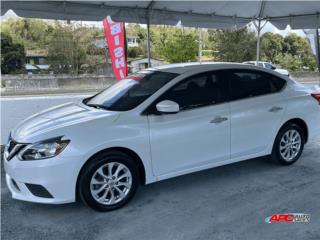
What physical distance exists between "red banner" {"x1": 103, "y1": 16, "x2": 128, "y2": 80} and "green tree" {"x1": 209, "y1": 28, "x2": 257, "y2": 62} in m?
33.3

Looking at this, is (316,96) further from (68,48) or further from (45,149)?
(68,48)

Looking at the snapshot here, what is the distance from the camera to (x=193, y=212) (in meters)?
3.68

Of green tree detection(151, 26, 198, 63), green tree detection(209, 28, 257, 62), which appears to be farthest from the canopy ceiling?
green tree detection(151, 26, 198, 63)

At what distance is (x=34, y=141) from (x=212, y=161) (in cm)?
211

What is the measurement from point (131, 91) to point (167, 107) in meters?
0.69

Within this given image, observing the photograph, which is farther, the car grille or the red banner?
the red banner

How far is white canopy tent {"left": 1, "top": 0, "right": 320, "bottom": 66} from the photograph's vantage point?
655 centimetres

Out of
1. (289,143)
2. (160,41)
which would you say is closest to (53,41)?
(160,41)

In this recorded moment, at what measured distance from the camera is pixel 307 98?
506 cm

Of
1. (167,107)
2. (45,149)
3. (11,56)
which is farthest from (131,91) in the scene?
(11,56)

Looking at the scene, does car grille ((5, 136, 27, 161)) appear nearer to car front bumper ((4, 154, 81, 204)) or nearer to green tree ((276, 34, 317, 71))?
car front bumper ((4, 154, 81, 204))

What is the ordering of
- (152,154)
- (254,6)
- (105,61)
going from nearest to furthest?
(152,154)
(254,6)
(105,61)

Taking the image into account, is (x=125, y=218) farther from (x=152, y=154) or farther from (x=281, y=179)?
(x=281, y=179)

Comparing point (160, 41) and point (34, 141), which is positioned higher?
point (160, 41)
